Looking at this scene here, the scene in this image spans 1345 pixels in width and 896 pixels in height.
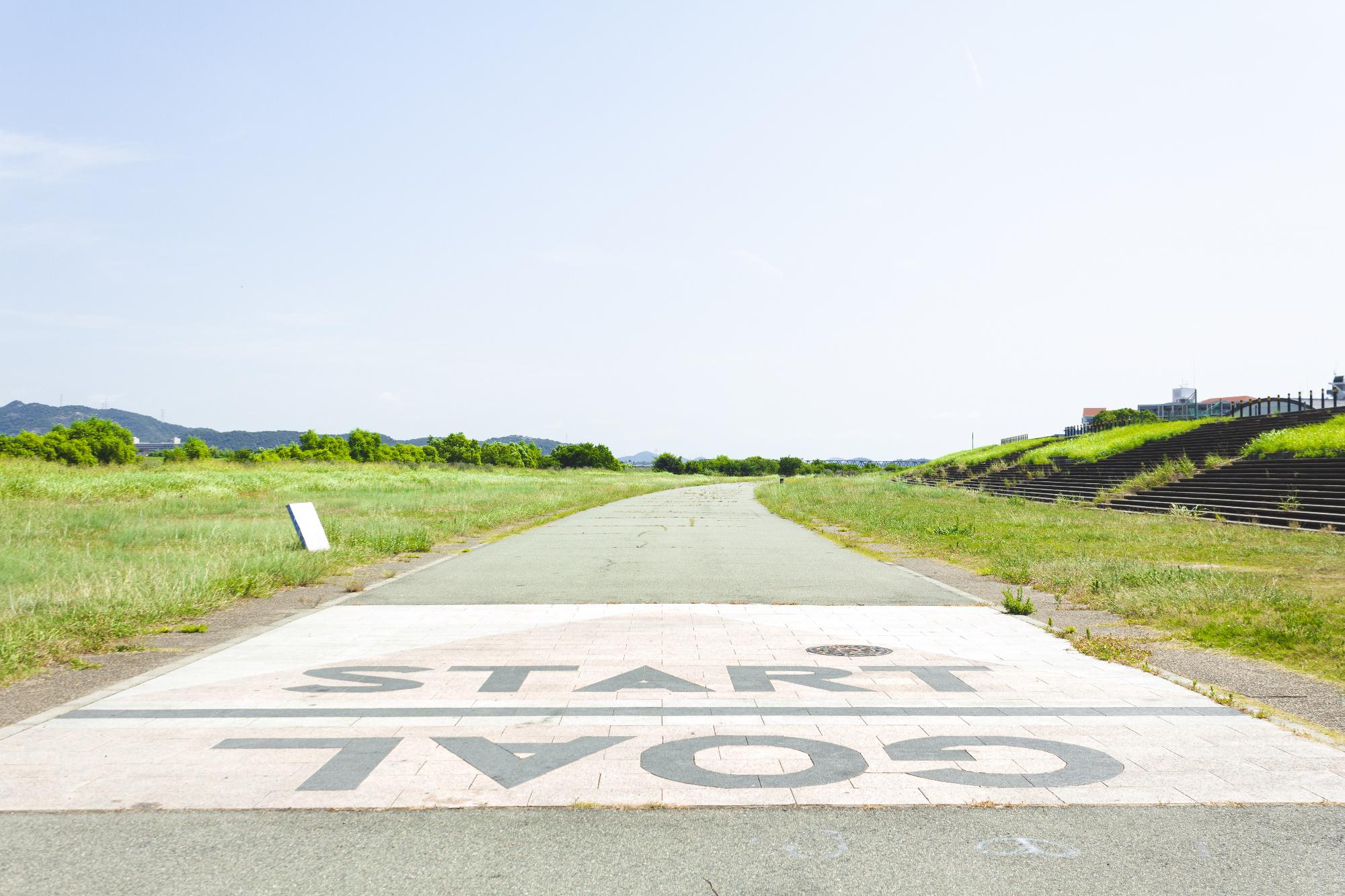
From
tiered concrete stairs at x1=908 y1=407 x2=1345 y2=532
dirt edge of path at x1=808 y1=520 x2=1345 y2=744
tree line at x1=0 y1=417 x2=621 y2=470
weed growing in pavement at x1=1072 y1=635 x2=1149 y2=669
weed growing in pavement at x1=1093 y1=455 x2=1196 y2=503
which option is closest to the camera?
dirt edge of path at x1=808 y1=520 x2=1345 y2=744

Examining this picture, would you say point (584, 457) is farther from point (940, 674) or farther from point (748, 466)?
point (940, 674)

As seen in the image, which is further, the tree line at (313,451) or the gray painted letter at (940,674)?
the tree line at (313,451)

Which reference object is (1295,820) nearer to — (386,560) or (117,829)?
(117,829)

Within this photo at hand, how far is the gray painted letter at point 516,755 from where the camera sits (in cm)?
493

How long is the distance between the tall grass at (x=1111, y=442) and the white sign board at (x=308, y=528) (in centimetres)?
3919

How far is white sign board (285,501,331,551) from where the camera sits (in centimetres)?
1605

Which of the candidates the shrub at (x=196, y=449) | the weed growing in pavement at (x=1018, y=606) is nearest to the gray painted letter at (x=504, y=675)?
the weed growing in pavement at (x=1018, y=606)

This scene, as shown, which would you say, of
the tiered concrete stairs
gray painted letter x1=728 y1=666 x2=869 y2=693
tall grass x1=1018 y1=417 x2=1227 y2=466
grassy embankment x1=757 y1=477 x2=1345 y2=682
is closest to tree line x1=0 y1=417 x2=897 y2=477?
tall grass x1=1018 y1=417 x2=1227 y2=466

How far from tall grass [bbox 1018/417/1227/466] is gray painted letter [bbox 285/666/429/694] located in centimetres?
4330

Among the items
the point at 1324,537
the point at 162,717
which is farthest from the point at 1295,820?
the point at 1324,537

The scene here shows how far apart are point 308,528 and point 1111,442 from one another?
42939mm

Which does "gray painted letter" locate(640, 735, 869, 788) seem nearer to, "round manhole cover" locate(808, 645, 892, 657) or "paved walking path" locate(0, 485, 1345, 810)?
"paved walking path" locate(0, 485, 1345, 810)

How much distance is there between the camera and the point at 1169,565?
1468 cm

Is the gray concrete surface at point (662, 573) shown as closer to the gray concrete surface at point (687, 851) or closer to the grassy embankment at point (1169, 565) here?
the grassy embankment at point (1169, 565)
